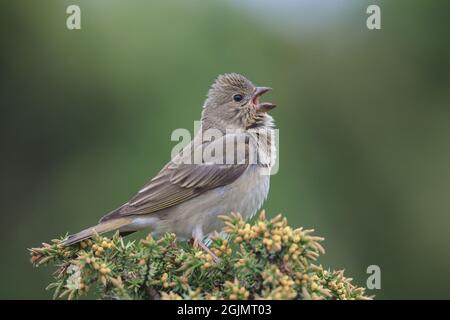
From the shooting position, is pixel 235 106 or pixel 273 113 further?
pixel 273 113

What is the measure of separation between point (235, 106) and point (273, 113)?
53.3 inches

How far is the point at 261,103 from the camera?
582 cm

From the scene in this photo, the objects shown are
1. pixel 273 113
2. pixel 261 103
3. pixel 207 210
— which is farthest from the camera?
pixel 273 113

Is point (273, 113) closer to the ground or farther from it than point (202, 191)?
farther from it

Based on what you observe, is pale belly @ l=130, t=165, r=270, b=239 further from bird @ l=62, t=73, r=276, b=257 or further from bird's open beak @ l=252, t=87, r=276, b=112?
bird's open beak @ l=252, t=87, r=276, b=112

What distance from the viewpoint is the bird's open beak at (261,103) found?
18.8ft

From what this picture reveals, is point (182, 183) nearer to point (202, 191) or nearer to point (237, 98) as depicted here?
point (202, 191)

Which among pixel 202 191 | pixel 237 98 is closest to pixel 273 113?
pixel 237 98

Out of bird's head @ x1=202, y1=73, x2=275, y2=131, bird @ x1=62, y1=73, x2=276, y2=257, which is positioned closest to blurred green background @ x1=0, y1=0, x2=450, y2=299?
bird's head @ x1=202, y1=73, x2=275, y2=131

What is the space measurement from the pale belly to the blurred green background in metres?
1.82

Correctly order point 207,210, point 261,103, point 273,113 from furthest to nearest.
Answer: point 273,113, point 261,103, point 207,210

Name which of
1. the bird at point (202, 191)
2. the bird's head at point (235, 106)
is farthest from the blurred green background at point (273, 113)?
the bird at point (202, 191)

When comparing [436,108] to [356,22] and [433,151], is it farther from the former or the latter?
[356,22]

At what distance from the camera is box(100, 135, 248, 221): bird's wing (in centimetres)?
502
